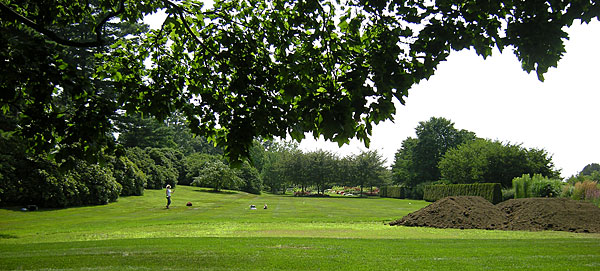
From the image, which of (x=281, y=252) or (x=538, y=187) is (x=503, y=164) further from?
(x=281, y=252)

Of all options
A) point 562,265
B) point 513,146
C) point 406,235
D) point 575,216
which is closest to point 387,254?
point 562,265

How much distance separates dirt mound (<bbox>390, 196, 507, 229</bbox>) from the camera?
1694 cm

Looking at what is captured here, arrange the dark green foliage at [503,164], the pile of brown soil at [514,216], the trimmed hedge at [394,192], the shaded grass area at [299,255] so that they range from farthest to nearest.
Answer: the trimmed hedge at [394,192] → the dark green foliage at [503,164] → the pile of brown soil at [514,216] → the shaded grass area at [299,255]

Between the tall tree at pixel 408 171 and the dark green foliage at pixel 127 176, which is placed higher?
the tall tree at pixel 408 171

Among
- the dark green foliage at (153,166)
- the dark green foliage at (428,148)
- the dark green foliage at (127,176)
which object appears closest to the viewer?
the dark green foliage at (127,176)

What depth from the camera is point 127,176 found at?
32.8 m

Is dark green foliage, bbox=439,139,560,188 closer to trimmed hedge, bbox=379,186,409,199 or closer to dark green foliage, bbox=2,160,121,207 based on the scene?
trimmed hedge, bbox=379,186,409,199

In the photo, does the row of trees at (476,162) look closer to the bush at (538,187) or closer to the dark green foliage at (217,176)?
the bush at (538,187)

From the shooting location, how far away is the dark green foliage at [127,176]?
3114 cm

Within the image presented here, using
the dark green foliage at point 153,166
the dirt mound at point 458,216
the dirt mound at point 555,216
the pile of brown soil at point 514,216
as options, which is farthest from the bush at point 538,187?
the dark green foliage at point 153,166

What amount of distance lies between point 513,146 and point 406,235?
3732cm

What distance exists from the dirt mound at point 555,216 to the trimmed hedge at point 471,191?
1434cm

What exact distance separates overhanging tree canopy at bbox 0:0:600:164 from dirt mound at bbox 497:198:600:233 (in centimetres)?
1447

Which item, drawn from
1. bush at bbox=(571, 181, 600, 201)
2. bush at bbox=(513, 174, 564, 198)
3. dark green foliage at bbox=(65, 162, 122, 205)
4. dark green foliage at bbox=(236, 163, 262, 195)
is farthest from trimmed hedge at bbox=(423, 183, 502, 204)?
dark green foliage at bbox=(65, 162, 122, 205)
